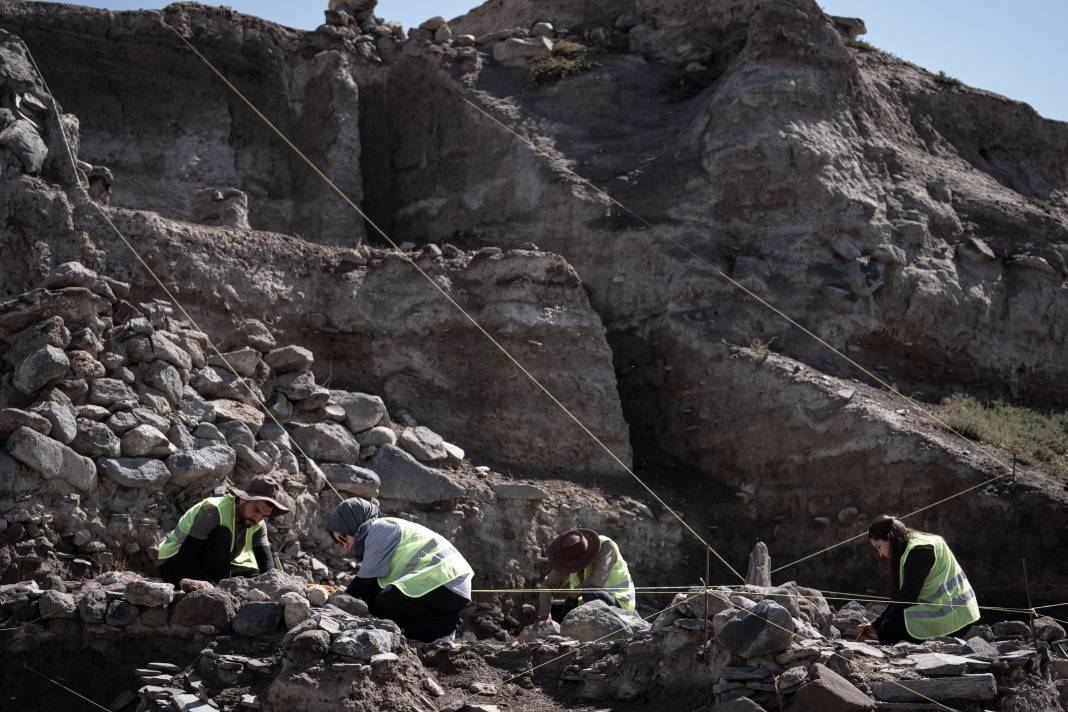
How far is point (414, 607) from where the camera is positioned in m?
8.38

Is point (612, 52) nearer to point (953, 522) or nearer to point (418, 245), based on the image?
point (418, 245)

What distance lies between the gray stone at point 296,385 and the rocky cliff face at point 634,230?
0.99 metres

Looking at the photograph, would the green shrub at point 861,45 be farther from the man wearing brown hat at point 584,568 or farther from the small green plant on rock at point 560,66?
the man wearing brown hat at point 584,568

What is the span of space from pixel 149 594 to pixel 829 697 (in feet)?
13.9

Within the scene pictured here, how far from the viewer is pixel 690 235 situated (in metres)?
15.6

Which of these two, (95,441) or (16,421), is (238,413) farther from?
(16,421)

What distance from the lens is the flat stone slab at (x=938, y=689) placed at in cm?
712

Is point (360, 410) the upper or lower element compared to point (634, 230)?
lower

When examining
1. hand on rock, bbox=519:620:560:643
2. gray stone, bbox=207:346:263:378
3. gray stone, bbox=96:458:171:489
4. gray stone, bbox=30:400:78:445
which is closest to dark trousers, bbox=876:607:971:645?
hand on rock, bbox=519:620:560:643

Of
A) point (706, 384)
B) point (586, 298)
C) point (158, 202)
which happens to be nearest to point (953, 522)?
point (706, 384)

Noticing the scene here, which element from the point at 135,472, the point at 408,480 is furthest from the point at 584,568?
the point at 135,472

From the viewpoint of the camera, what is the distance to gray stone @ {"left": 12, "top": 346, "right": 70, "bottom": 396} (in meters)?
10.4

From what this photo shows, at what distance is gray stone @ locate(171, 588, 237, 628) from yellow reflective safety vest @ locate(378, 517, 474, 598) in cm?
100

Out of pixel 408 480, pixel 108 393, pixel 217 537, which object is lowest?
pixel 217 537
